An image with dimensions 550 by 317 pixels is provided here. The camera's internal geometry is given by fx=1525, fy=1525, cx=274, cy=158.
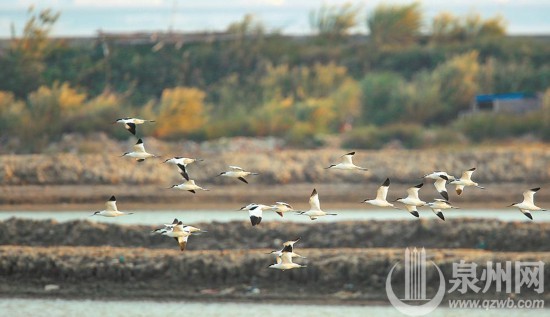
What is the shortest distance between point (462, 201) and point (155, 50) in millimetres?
20777

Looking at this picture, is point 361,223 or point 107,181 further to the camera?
point 107,181

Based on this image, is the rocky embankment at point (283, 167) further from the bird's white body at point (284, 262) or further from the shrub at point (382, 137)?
the bird's white body at point (284, 262)

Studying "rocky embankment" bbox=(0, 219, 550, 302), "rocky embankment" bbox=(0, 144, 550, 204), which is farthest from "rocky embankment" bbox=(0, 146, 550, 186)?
"rocky embankment" bbox=(0, 219, 550, 302)

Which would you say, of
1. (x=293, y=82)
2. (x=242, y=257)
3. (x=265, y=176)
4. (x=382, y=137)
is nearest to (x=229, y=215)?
(x=265, y=176)

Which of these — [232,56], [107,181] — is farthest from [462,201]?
[232,56]

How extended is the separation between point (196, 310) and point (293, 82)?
86.5ft

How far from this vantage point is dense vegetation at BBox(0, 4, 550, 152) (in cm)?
4125

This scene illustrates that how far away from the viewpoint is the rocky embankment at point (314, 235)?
2405 centimetres

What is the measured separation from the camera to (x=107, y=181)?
3484 centimetres

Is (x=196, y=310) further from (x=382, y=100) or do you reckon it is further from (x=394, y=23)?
(x=394, y=23)

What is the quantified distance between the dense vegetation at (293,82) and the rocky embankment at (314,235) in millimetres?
14498

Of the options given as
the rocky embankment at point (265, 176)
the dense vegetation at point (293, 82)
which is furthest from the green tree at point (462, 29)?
the rocky embankment at point (265, 176)

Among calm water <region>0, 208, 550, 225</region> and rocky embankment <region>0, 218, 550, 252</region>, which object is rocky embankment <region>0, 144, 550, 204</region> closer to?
calm water <region>0, 208, 550, 225</region>

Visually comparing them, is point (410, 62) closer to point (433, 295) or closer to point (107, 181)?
point (107, 181)
